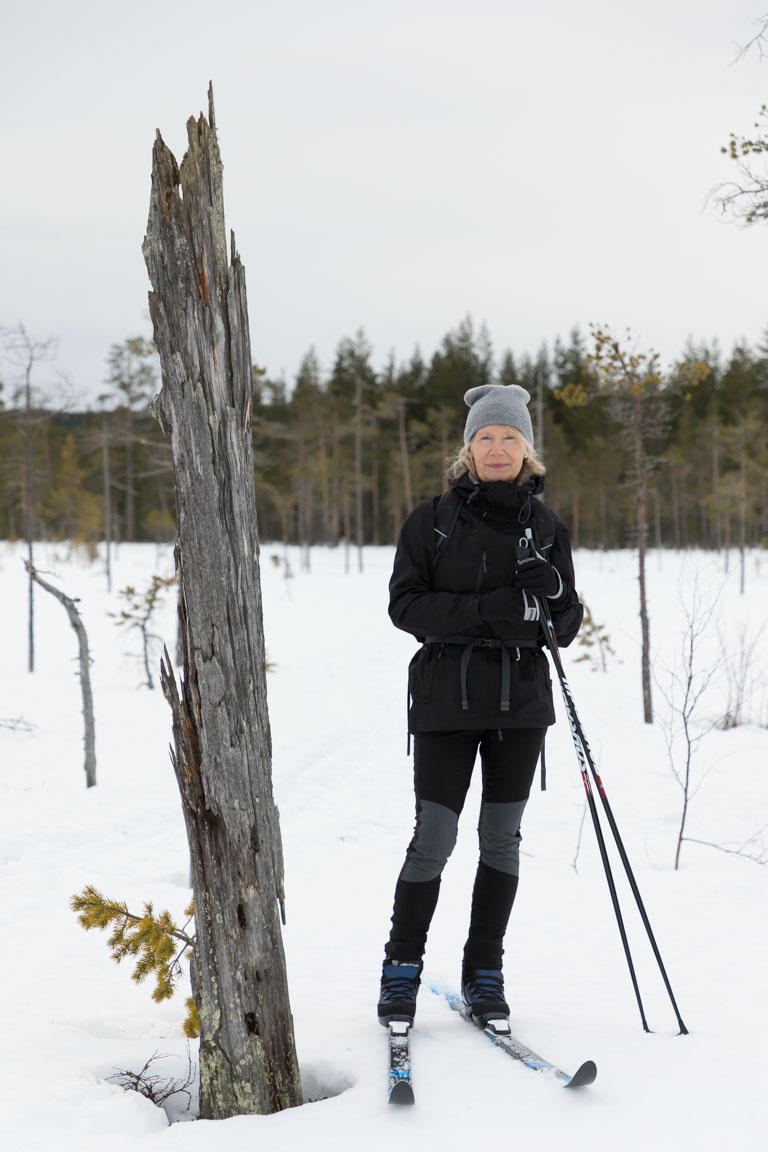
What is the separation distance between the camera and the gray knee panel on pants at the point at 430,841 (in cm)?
286

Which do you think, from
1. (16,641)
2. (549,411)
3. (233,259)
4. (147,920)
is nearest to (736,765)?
(147,920)

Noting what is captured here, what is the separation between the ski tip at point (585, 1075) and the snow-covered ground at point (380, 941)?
4 centimetres

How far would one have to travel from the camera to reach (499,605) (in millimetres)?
2775

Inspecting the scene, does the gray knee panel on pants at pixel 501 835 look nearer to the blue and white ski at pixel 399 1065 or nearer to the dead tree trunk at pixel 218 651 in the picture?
the blue and white ski at pixel 399 1065

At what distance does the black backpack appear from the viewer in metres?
2.96

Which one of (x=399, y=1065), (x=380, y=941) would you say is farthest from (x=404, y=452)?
(x=399, y=1065)

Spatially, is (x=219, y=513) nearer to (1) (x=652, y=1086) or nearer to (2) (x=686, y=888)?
(1) (x=652, y=1086)

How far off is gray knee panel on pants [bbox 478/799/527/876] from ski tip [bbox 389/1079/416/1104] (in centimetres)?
83

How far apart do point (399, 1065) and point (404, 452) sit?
33462mm

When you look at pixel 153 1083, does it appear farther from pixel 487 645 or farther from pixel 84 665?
pixel 84 665

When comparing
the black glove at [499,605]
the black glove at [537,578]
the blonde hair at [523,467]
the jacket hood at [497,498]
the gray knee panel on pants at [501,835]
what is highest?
the blonde hair at [523,467]

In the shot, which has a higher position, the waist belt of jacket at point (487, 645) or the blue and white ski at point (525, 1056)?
the waist belt of jacket at point (487, 645)

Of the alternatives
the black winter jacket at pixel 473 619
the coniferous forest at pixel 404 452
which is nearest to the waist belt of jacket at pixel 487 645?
the black winter jacket at pixel 473 619

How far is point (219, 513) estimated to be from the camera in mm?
2439
